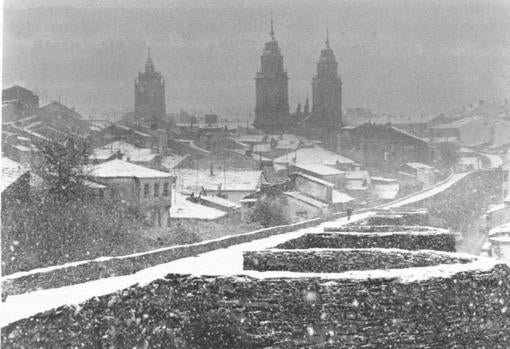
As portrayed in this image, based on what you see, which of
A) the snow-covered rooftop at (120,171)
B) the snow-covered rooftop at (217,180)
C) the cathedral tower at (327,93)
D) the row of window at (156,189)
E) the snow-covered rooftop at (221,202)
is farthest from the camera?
the snow-covered rooftop at (217,180)

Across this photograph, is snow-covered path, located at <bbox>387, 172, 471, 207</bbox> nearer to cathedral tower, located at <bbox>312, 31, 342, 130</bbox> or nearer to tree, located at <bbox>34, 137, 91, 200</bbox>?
cathedral tower, located at <bbox>312, 31, 342, 130</bbox>

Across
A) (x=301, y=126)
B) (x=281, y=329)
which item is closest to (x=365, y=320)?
(x=281, y=329)

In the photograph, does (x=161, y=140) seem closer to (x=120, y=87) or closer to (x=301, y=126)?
(x=301, y=126)

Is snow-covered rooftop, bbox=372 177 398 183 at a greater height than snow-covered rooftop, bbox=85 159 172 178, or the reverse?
snow-covered rooftop, bbox=85 159 172 178

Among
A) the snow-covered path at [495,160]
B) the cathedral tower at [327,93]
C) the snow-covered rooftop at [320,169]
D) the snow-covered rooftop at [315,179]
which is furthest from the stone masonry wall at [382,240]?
the snow-covered path at [495,160]

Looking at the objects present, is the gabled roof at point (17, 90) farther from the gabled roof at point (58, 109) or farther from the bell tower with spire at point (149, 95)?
the bell tower with spire at point (149, 95)

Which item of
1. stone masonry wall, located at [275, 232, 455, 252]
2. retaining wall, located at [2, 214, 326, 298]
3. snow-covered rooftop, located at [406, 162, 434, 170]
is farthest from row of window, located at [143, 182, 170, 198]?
snow-covered rooftop, located at [406, 162, 434, 170]
